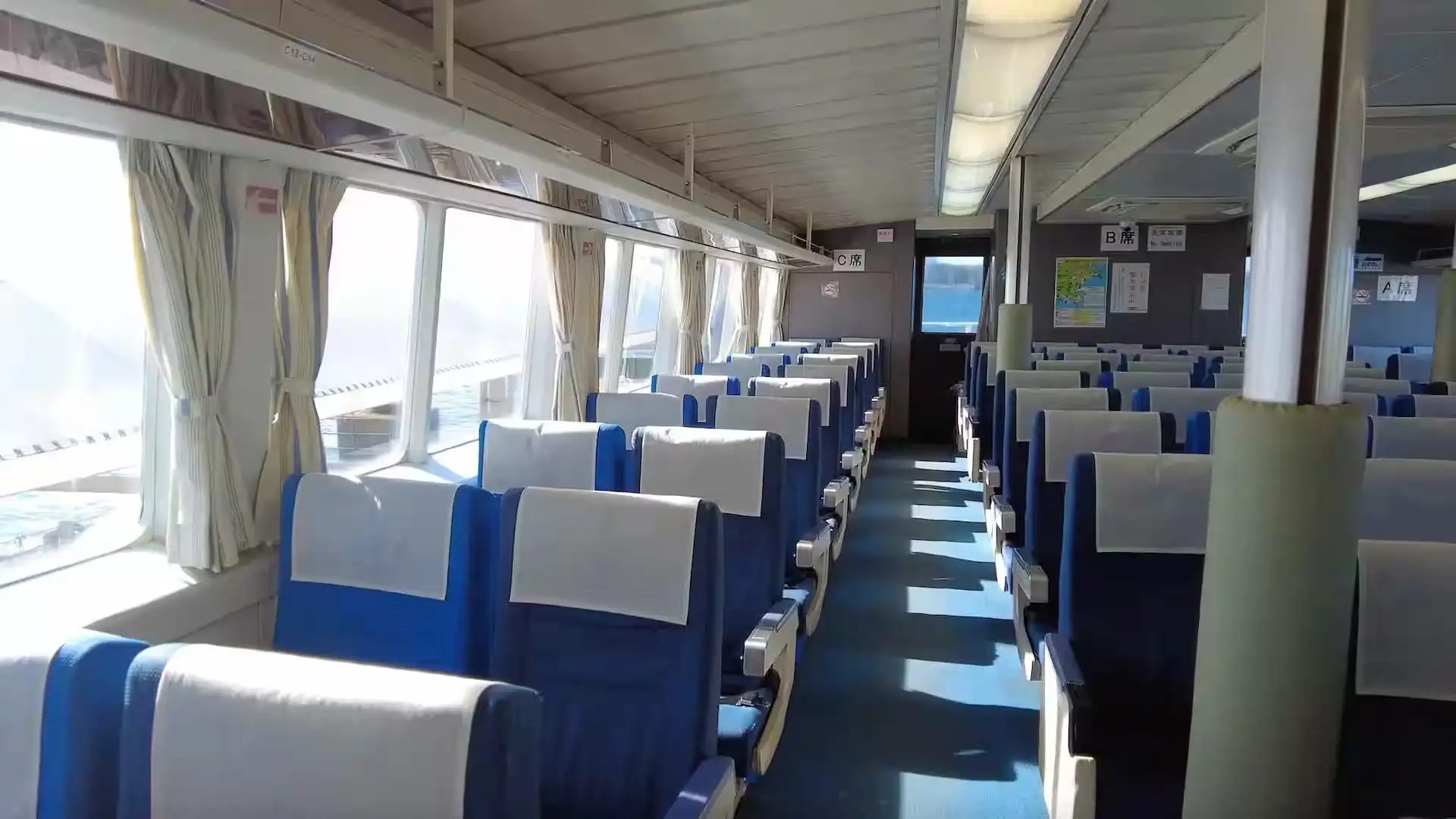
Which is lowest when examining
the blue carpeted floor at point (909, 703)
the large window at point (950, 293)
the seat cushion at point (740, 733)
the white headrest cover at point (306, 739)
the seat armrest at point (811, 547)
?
the blue carpeted floor at point (909, 703)

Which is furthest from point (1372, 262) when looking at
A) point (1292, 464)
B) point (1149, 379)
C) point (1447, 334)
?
point (1292, 464)

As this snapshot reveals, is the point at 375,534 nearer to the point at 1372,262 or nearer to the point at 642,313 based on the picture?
the point at 642,313

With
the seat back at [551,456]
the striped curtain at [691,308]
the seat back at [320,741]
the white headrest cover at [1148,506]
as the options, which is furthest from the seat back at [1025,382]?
the seat back at [320,741]

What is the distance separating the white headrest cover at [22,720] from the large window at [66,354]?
1.70 m

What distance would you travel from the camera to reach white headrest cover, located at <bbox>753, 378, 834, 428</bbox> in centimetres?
544

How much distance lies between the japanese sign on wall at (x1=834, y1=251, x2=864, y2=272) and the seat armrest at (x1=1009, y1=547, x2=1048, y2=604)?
336 inches

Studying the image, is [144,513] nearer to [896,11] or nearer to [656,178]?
[656,178]

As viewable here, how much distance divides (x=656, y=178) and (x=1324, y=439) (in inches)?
132

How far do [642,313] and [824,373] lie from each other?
2193mm

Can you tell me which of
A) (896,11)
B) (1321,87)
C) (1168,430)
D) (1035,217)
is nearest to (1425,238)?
(1035,217)

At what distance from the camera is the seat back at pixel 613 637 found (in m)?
2.18

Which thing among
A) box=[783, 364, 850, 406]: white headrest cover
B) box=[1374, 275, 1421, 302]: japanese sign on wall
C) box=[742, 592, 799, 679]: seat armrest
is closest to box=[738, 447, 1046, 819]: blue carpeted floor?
box=[742, 592, 799, 679]: seat armrest

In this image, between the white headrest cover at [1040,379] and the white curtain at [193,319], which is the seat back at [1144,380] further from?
the white curtain at [193,319]

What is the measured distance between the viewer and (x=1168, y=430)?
155 inches
